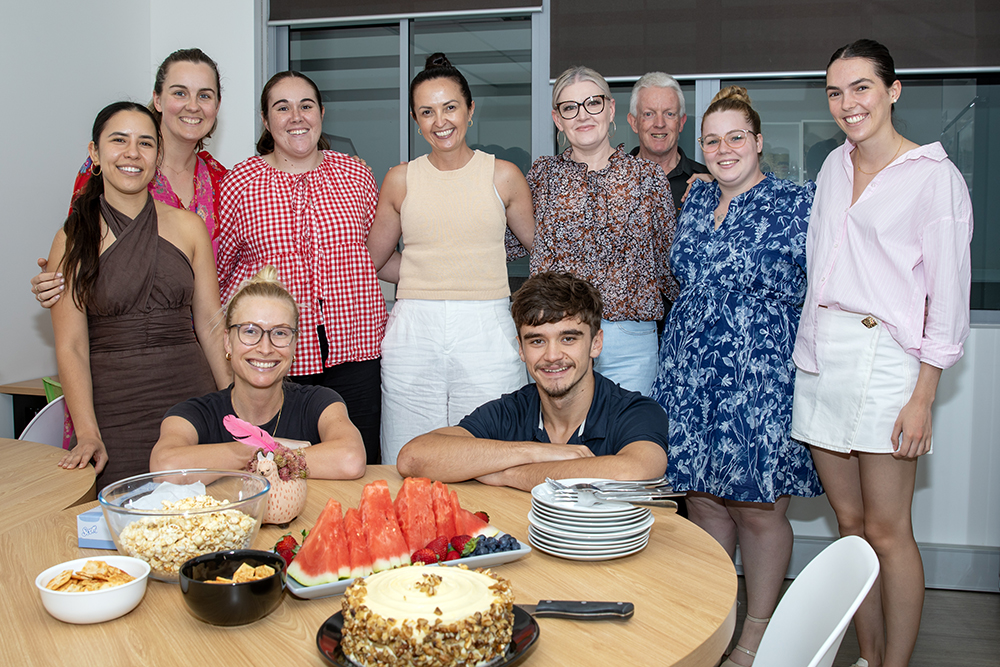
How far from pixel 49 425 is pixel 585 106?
1906 mm

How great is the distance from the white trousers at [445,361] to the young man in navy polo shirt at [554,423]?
557mm

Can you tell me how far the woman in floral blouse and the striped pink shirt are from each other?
54 cm

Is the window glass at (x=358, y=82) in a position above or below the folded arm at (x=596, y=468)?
above

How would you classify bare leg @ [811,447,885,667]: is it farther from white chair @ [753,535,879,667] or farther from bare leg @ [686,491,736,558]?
white chair @ [753,535,879,667]

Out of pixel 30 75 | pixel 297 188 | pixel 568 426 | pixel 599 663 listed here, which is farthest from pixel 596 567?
pixel 30 75

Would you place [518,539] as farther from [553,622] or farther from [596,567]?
[553,622]

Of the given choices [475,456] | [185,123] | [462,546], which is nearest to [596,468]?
[475,456]

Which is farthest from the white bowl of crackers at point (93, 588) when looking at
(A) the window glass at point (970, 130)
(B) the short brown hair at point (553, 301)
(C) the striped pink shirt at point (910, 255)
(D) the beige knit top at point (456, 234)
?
(A) the window glass at point (970, 130)

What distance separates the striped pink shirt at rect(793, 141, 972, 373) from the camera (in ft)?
6.68

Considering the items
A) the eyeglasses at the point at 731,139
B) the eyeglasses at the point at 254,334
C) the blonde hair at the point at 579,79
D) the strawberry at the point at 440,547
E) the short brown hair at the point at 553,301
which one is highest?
the blonde hair at the point at 579,79

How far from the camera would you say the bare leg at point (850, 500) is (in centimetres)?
227

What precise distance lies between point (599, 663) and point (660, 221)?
1815 mm

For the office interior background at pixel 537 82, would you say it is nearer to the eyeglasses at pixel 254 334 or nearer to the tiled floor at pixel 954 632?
the tiled floor at pixel 954 632

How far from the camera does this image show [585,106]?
2480 millimetres
